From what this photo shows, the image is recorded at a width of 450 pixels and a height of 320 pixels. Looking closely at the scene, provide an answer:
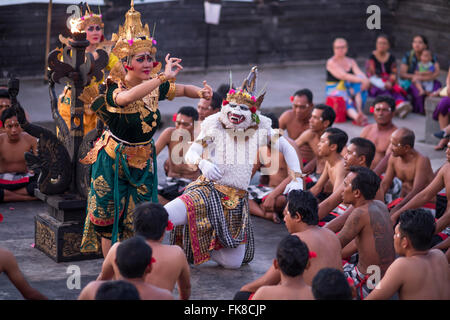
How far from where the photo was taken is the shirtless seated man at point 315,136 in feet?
30.0

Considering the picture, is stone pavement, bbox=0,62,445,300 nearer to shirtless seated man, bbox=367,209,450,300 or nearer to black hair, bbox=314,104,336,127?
black hair, bbox=314,104,336,127

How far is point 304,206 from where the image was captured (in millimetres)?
5816

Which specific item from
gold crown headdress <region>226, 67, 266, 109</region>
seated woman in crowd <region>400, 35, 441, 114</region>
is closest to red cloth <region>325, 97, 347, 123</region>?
seated woman in crowd <region>400, 35, 441, 114</region>

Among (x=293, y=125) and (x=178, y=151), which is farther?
(x=293, y=125)

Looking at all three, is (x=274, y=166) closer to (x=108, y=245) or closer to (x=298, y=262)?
(x=108, y=245)

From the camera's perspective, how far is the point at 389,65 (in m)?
13.7

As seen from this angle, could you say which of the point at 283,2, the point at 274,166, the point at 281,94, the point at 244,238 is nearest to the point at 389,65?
the point at 281,94

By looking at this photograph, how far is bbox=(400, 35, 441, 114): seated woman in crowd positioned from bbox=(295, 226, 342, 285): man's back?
852 cm

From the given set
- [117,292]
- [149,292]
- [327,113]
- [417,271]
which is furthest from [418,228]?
[327,113]

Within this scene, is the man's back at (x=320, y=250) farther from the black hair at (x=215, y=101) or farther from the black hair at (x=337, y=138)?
the black hair at (x=215, y=101)

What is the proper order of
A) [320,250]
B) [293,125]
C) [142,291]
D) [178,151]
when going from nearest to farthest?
1. [142,291]
2. [320,250]
3. [178,151]
4. [293,125]

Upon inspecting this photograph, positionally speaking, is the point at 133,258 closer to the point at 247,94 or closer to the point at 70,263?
the point at 70,263

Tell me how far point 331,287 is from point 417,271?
0.86 m

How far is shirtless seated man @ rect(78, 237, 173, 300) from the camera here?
491 centimetres
